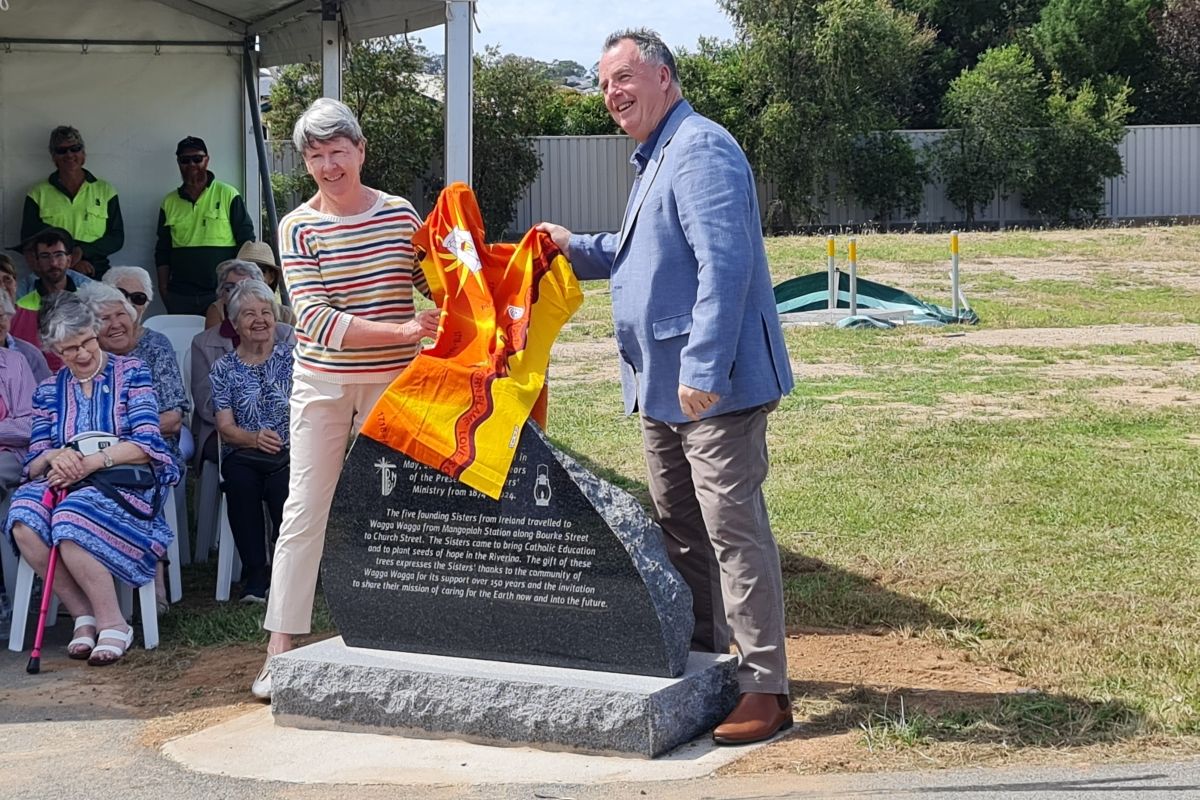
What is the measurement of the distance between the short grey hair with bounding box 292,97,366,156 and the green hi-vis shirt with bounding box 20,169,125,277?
15.6ft

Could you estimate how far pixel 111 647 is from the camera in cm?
582

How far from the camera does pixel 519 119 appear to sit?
30.1 meters

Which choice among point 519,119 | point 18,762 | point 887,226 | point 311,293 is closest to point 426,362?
point 311,293

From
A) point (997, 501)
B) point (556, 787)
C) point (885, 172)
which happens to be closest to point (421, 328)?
point (556, 787)

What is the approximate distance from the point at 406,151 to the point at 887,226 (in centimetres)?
1103

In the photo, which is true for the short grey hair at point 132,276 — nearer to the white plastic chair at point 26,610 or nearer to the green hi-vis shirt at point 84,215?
the green hi-vis shirt at point 84,215

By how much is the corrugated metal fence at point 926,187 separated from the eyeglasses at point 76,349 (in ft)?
81.4

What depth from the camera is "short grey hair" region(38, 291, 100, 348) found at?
20.2 ft

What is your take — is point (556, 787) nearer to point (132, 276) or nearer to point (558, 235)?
point (558, 235)

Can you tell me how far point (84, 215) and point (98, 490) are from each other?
380 cm

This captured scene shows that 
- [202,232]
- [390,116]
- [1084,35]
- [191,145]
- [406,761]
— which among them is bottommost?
[406,761]

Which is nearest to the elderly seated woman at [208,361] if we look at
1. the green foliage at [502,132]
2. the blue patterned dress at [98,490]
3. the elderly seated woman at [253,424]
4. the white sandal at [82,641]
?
the elderly seated woman at [253,424]

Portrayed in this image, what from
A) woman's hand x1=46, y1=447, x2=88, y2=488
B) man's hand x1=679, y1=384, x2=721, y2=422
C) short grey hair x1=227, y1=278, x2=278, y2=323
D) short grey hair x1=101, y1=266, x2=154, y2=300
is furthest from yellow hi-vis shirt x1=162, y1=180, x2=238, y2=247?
man's hand x1=679, y1=384, x2=721, y2=422

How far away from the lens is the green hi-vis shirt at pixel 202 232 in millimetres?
9570
